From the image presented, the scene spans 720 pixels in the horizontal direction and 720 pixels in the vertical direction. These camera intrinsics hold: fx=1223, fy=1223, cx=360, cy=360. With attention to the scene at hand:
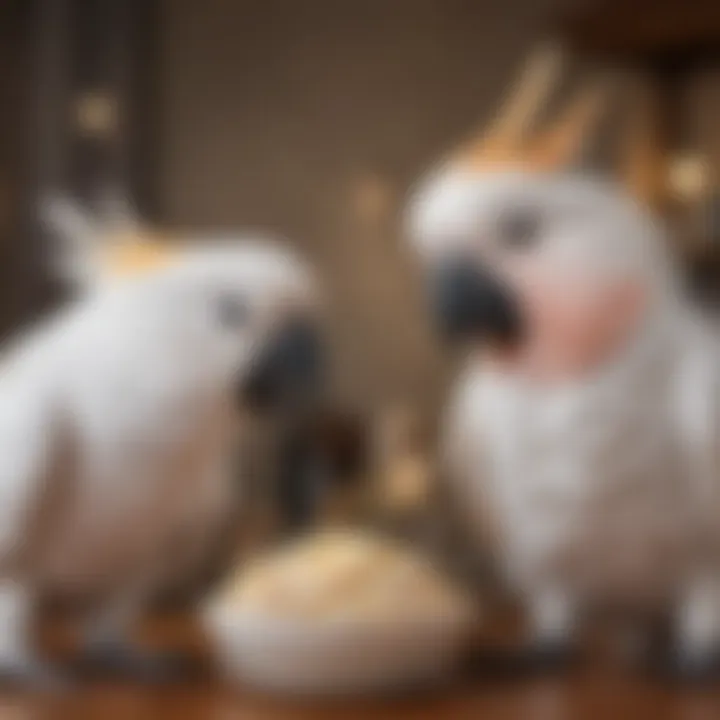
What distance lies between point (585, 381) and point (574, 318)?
3 cm

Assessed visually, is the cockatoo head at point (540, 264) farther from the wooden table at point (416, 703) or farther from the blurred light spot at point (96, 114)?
the blurred light spot at point (96, 114)

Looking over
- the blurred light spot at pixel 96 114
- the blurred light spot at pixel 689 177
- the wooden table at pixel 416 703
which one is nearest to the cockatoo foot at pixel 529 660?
the wooden table at pixel 416 703

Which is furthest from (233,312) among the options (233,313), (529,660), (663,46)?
(663,46)

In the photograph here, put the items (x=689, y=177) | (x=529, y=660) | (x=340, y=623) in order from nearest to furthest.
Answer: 1. (x=340, y=623)
2. (x=529, y=660)
3. (x=689, y=177)

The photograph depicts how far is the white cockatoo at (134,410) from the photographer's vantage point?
0.64m

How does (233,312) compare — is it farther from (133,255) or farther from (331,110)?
(331,110)

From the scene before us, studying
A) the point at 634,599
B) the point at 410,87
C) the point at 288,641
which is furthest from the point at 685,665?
the point at 410,87

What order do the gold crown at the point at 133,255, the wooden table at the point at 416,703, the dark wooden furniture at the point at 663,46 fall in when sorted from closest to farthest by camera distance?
the wooden table at the point at 416,703 < the gold crown at the point at 133,255 < the dark wooden furniture at the point at 663,46

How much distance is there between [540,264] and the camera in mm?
659

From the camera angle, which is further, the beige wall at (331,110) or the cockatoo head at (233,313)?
the beige wall at (331,110)

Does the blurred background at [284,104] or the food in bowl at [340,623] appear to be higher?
the blurred background at [284,104]

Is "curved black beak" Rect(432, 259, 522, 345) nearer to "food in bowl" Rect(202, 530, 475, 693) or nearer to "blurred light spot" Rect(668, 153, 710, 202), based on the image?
"food in bowl" Rect(202, 530, 475, 693)

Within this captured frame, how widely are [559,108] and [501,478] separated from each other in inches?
12.1

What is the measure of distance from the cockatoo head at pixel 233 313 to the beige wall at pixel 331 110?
11.1 inches
